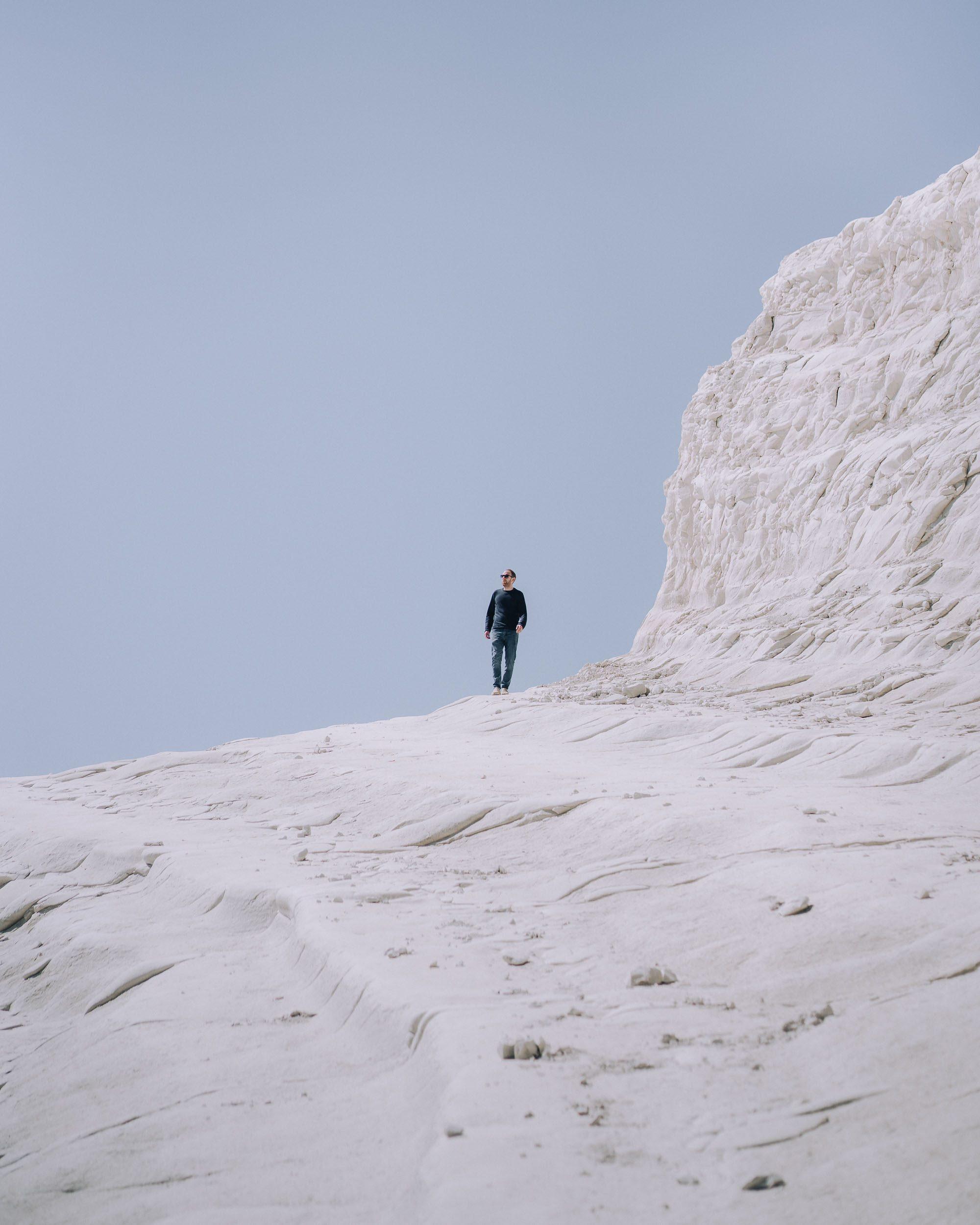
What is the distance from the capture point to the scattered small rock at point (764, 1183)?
1740mm

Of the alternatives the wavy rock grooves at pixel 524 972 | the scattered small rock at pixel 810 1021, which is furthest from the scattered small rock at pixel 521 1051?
the scattered small rock at pixel 810 1021

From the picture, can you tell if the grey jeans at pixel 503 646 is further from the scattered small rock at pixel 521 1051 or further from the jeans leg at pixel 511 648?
the scattered small rock at pixel 521 1051

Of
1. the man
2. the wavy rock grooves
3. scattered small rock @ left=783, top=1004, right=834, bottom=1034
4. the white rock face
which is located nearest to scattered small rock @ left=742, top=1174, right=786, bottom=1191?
the wavy rock grooves

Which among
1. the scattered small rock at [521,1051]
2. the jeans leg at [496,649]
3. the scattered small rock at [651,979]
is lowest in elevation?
the scattered small rock at [521,1051]

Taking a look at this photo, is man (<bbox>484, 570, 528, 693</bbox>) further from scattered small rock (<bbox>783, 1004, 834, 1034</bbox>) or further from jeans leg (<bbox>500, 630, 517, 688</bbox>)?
scattered small rock (<bbox>783, 1004, 834, 1034</bbox>)

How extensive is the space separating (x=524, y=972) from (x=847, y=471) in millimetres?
11450

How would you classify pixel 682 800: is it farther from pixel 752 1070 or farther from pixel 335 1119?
pixel 335 1119

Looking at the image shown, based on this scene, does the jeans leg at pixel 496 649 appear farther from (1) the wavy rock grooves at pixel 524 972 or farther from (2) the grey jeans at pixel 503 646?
(1) the wavy rock grooves at pixel 524 972

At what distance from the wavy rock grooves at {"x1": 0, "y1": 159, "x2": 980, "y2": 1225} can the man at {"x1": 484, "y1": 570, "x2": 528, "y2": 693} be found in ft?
11.9

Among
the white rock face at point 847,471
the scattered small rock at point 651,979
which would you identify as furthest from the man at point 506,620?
the scattered small rock at point 651,979

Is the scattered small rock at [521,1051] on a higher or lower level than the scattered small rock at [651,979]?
lower

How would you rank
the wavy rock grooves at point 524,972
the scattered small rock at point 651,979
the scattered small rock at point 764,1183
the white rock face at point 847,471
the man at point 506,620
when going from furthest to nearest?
1. the man at point 506,620
2. the white rock face at point 847,471
3. the scattered small rock at point 651,979
4. the wavy rock grooves at point 524,972
5. the scattered small rock at point 764,1183

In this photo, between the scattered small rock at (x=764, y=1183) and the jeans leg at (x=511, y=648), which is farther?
the jeans leg at (x=511, y=648)

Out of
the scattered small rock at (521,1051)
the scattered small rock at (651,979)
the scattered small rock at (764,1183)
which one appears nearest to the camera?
the scattered small rock at (764,1183)
